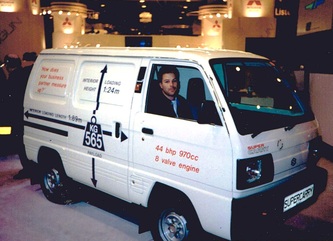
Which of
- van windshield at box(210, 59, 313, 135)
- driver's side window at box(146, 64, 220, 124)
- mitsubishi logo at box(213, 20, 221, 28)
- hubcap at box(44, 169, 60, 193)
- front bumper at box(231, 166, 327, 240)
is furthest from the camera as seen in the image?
mitsubishi logo at box(213, 20, 221, 28)

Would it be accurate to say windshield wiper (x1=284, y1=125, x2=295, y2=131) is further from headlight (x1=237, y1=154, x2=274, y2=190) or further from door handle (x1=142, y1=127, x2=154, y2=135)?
door handle (x1=142, y1=127, x2=154, y2=135)

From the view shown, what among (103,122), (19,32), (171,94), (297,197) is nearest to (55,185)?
(103,122)

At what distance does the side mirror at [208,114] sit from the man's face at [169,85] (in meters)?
0.89

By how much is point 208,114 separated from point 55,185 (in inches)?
118

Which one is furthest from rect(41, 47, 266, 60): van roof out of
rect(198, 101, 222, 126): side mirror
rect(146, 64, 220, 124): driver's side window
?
rect(198, 101, 222, 126): side mirror

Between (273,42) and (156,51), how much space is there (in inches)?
401

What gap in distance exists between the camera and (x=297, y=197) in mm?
3455

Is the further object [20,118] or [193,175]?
[20,118]

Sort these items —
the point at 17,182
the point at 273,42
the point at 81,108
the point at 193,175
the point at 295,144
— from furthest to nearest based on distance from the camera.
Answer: the point at 273,42 → the point at 17,182 → the point at 81,108 → the point at 295,144 → the point at 193,175

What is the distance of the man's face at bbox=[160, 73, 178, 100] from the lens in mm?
3805

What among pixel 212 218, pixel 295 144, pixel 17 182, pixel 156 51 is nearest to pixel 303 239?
pixel 295 144

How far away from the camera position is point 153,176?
11.6ft

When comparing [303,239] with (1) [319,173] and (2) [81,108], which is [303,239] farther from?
(2) [81,108]

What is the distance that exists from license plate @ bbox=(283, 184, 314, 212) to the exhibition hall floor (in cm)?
47
